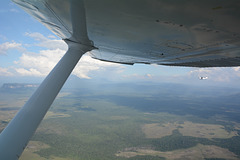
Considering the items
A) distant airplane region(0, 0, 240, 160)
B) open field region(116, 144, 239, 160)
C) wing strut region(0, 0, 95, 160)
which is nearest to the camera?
distant airplane region(0, 0, 240, 160)

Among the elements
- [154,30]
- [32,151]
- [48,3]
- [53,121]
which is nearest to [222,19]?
[154,30]

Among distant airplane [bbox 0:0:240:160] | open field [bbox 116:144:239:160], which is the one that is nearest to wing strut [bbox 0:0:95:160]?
distant airplane [bbox 0:0:240:160]

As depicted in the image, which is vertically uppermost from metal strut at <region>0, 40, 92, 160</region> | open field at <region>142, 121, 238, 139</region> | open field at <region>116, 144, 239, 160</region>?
metal strut at <region>0, 40, 92, 160</region>

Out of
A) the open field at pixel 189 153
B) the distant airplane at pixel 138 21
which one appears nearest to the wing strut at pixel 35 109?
the distant airplane at pixel 138 21

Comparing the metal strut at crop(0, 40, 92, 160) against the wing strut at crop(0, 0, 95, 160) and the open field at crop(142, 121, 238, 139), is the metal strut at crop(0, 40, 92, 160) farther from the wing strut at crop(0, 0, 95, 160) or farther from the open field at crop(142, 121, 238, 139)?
the open field at crop(142, 121, 238, 139)

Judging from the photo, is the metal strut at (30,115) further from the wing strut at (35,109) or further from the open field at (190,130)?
the open field at (190,130)

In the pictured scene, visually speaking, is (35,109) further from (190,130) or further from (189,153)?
(190,130)

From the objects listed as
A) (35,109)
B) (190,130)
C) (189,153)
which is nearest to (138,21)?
(35,109)

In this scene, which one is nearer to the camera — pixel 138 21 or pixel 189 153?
pixel 138 21

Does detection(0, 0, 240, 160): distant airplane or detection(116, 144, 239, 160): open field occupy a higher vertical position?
detection(0, 0, 240, 160): distant airplane
